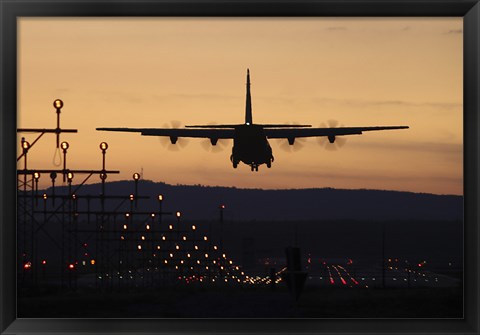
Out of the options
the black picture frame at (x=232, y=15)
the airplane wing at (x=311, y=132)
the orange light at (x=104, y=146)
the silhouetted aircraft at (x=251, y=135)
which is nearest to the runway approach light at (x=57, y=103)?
the black picture frame at (x=232, y=15)

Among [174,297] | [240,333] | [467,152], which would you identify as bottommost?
[174,297]

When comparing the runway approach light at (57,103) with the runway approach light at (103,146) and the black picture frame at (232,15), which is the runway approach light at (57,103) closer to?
the black picture frame at (232,15)

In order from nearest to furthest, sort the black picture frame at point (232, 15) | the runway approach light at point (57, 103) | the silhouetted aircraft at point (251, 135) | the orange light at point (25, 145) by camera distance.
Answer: the black picture frame at point (232, 15) < the runway approach light at point (57, 103) < the orange light at point (25, 145) < the silhouetted aircraft at point (251, 135)

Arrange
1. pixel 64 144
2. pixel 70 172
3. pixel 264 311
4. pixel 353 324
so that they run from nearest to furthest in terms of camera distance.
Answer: pixel 353 324
pixel 264 311
pixel 64 144
pixel 70 172

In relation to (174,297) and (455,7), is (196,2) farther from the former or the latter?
(174,297)

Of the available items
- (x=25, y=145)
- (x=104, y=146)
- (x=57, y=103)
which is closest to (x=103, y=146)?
(x=104, y=146)

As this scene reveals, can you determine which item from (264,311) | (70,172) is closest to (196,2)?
(264,311)

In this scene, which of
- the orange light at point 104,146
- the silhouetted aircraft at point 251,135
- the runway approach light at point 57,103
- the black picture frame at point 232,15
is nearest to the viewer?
the black picture frame at point 232,15
